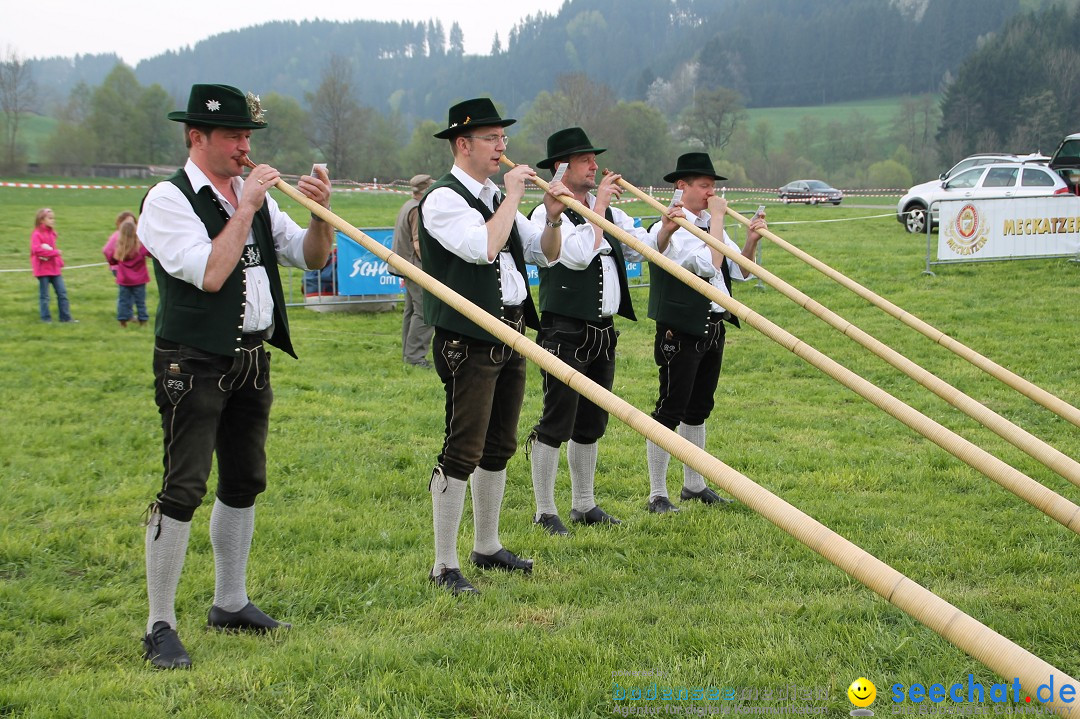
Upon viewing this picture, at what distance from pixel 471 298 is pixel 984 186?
23953 mm

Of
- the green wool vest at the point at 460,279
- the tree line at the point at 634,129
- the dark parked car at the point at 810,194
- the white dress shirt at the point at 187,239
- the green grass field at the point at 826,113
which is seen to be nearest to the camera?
the white dress shirt at the point at 187,239

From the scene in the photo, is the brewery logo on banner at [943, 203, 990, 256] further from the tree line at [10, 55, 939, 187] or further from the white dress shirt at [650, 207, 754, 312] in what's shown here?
the tree line at [10, 55, 939, 187]

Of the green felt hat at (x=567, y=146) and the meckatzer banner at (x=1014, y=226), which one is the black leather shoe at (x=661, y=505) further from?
the meckatzer banner at (x=1014, y=226)

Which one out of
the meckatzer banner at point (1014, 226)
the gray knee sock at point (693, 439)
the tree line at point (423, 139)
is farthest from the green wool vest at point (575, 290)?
the tree line at point (423, 139)

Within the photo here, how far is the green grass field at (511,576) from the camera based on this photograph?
4.11 metres

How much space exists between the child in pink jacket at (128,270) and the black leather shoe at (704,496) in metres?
11.2

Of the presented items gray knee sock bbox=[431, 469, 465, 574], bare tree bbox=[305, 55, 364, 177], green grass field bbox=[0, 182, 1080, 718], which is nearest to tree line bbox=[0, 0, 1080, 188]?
bare tree bbox=[305, 55, 364, 177]

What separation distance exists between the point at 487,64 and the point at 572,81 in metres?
93.3

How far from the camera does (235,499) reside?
4875 millimetres

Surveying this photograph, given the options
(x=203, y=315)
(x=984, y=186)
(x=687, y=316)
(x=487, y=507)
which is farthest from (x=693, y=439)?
(x=984, y=186)

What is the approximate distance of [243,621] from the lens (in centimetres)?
490

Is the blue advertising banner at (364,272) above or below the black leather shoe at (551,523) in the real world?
above

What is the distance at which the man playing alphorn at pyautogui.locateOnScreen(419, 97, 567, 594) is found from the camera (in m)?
5.18

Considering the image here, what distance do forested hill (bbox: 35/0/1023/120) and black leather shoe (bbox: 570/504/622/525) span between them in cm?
8848
